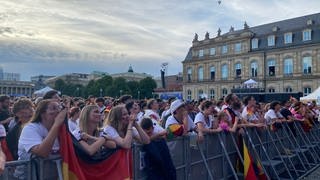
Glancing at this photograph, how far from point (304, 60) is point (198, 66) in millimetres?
25076

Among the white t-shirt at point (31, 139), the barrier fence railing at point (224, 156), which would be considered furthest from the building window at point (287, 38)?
the white t-shirt at point (31, 139)

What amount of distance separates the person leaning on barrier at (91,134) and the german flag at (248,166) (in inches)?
181

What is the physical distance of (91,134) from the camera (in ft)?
17.1

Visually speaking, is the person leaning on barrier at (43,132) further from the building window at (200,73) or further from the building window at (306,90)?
the building window at (200,73)

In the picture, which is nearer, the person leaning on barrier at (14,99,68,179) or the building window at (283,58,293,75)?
the person leaning on barrier at (14,99,68,179)

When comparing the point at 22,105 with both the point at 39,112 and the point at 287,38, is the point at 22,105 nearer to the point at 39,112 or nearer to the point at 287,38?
the point at 39,112

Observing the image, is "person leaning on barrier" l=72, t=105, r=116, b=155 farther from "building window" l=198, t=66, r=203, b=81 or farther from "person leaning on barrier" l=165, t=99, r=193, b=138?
"building window" l=198, t=66, r=203, b=81

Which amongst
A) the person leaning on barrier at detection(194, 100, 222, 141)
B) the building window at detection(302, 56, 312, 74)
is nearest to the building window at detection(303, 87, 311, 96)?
the building window at detection(302, 56, 312, 74)

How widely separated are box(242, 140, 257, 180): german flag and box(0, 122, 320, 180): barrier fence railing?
11 cm

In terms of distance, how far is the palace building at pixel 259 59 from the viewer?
204ft

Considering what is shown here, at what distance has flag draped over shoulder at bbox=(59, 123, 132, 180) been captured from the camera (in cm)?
430

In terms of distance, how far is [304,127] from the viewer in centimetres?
1359

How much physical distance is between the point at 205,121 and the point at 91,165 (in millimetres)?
4193

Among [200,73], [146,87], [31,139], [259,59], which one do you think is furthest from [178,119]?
[146,87]
